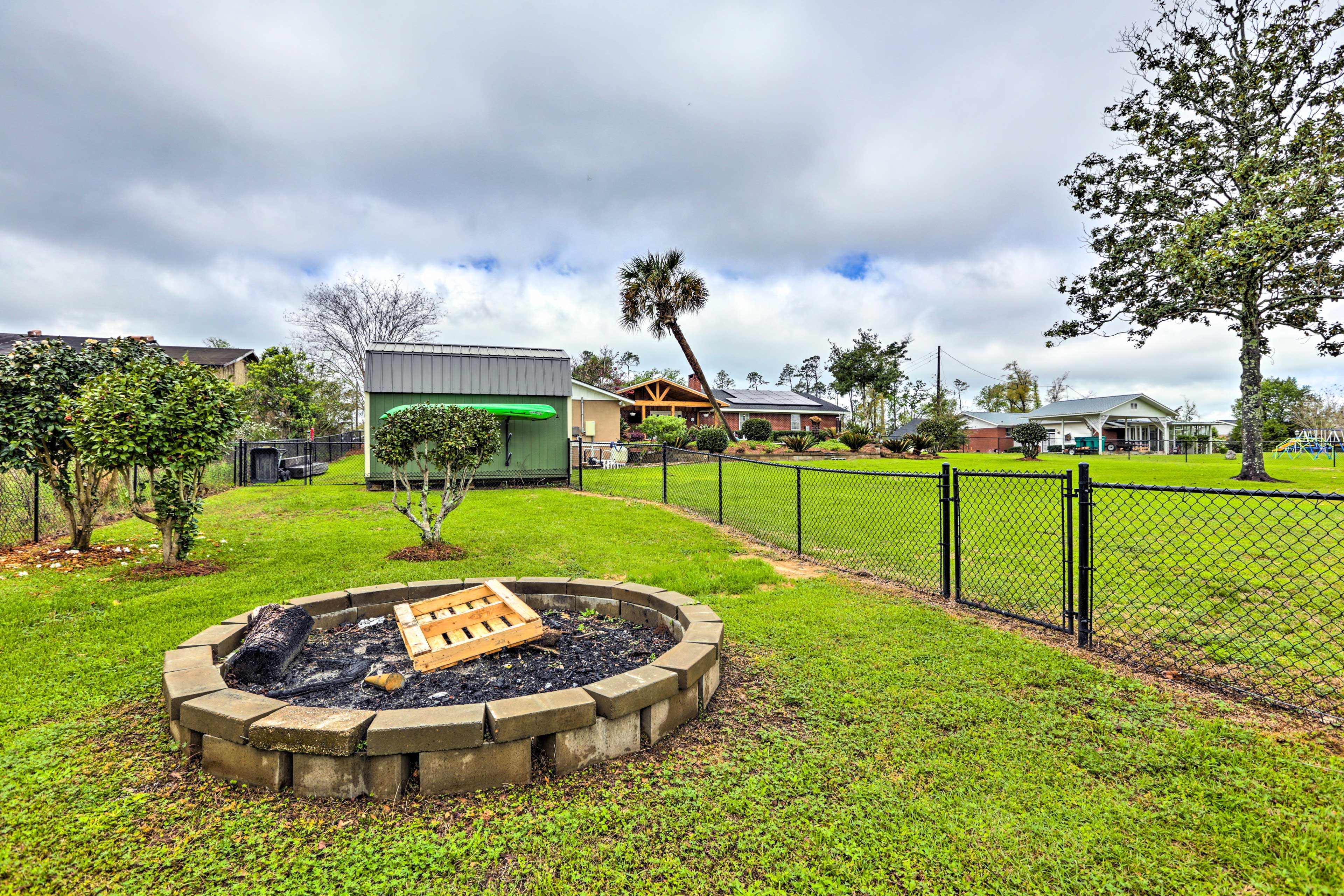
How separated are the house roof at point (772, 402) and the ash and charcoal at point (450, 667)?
34.0m

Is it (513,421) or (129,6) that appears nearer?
(129,6)

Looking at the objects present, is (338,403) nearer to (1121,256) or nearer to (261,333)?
(261,333)

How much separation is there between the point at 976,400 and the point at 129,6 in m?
68.7

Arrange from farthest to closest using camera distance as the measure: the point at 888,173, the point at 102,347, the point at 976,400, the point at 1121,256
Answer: the point at 976,400, the point at 1121,256, the point at 888,173, the point at 102,347

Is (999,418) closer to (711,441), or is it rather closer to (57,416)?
(711,441)

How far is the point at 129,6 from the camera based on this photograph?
6.93 m

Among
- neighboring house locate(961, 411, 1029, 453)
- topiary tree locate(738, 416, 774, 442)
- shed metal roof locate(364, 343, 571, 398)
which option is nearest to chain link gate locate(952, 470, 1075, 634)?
shed metal roof locate(364, 343, 571, 398)

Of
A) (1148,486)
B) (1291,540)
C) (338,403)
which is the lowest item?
(1291,540)

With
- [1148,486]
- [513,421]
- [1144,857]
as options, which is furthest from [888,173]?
[1144,857]

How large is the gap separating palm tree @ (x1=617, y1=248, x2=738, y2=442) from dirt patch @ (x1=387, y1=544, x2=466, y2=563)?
18612 mm

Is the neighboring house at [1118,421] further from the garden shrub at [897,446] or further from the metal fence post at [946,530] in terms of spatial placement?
the metal fence post at [946,530]

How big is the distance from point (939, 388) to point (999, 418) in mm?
15596

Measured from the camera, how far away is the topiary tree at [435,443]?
579cm

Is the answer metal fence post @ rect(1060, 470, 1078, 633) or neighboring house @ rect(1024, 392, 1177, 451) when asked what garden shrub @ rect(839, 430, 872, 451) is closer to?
metal fence post @ rect(1060, 470, 1078, 633)
